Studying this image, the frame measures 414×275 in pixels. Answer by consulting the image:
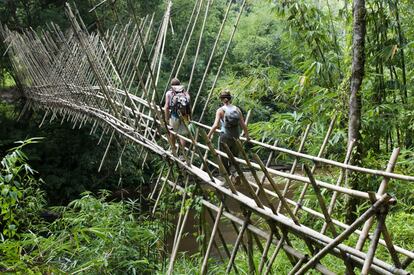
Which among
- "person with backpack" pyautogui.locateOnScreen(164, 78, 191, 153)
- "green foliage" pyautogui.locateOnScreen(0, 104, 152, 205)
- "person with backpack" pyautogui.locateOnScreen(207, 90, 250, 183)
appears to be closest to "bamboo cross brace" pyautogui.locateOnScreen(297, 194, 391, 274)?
"person with backpack" pyautogui.locateOnScreen(207, 90, 250, 183)

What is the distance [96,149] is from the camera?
27.5ft

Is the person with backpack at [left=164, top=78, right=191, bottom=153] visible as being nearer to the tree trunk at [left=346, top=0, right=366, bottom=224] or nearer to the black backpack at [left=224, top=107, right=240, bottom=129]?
the black backpack at [left=224, top=107, right=240, bottom=129]

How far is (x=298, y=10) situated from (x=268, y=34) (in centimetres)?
833

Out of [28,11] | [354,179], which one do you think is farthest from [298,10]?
[28,11]

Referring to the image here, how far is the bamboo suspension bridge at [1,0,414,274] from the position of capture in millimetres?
1737

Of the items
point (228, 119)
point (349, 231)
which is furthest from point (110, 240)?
point (349, 231)

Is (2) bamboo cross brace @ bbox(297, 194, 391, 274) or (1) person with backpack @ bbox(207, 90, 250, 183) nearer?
(2) bamboo cross brace @ bbox(297, 194, 391, 274)

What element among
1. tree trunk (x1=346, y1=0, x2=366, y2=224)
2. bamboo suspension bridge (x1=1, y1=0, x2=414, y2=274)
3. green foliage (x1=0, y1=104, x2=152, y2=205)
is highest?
tree trunk (x1=346, y1=0, x2=366, y2=224)

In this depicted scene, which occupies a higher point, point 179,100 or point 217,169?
point 179,100

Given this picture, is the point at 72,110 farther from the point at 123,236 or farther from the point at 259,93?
the point at 123,236

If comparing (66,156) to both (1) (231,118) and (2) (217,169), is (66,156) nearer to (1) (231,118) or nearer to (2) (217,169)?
(2) (217,169)

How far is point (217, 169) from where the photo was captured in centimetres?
373

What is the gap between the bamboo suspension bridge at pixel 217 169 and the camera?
1737 mm

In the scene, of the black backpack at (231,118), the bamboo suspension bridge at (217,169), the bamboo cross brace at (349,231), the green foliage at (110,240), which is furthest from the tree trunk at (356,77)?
the green foliage at (110,240)
